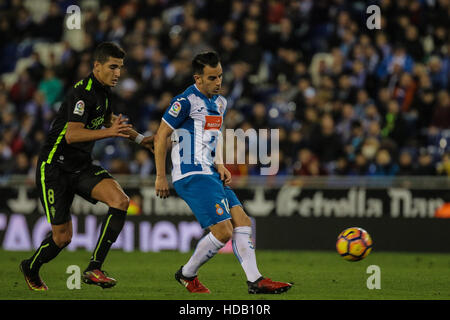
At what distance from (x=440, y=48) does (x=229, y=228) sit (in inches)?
413

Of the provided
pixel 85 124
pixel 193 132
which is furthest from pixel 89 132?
pixel 193 132

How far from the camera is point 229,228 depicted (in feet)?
26.3

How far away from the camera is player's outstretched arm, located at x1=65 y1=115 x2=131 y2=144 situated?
26.1 ft

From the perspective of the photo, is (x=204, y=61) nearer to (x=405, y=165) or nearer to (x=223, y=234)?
(x=223, y=234)

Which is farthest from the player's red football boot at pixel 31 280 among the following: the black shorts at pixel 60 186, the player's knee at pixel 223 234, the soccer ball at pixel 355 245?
the soccer ball at pixel 355 245

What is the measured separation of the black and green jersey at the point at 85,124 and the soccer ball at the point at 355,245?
3.13 metres

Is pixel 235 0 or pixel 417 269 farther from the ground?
pixel 235 0

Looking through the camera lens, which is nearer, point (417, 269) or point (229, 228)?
point (229, 228)

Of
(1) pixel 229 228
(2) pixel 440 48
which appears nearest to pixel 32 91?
(2) pixel 440 48

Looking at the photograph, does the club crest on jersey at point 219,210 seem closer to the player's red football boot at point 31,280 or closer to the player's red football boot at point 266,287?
the player's red football boot at point 266,287

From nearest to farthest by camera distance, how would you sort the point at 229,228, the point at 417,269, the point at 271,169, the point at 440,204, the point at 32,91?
the point at 229,228, the point at 417,269, the point at 440,204, the point at 271,169, the point at 32,91

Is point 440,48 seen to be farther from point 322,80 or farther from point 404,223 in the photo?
point 404,223

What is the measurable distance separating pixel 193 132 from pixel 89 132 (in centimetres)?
98

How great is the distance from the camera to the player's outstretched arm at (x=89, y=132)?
796 cm
